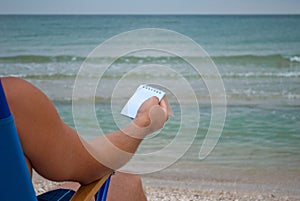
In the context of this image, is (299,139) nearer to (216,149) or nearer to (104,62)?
(216,149)

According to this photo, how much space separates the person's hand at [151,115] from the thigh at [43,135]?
0.21 meters

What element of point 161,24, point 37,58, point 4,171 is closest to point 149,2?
point 161,24

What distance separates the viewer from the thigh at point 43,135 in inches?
44.9

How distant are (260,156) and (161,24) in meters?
29.5

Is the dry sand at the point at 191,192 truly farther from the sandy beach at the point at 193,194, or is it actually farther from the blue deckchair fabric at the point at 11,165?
the blue deckchair fabric at the point at 11,165

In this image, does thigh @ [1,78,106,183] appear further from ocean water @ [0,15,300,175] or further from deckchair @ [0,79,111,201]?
ocean water @ [0,15,300,175]

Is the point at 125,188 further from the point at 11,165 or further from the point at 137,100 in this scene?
the point at 11,165

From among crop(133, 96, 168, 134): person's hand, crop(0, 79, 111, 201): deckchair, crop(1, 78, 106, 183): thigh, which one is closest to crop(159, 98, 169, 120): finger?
crop(133, 96, 168, 134): person's hand

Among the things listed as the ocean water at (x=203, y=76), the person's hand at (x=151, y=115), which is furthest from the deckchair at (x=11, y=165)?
the ocean water at (x=203, y=76)

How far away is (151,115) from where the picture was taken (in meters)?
1.47

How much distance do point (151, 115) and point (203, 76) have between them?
242 mm

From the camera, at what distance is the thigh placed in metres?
1.14

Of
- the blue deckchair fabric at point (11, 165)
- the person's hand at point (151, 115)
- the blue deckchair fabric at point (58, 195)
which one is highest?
the person's hand at point (151, 115)

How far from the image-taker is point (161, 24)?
33938mm
